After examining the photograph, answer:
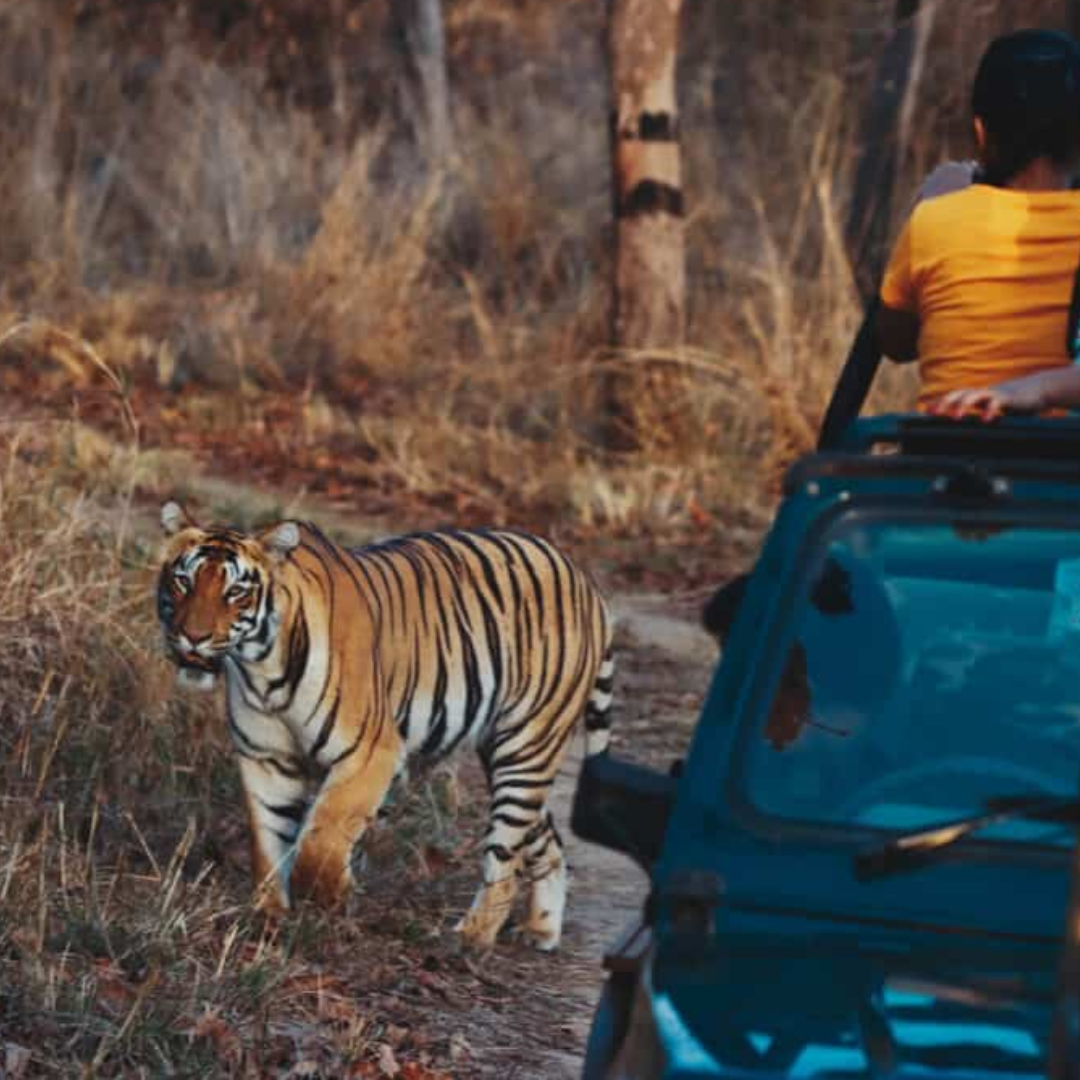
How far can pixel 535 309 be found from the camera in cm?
1603

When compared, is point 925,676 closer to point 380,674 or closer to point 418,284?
point 380,674

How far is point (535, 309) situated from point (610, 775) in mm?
12527

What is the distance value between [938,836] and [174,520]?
10.9 feet

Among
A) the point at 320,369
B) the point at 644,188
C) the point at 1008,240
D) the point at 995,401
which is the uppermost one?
the point at 1008,240

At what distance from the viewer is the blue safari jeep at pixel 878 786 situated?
3162mm

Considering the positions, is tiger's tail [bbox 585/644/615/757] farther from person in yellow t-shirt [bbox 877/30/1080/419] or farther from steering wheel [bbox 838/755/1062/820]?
steering wheel [bbox 838/755/1062/820]

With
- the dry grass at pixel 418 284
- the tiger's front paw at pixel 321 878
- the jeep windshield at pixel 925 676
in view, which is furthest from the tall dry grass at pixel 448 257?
the jeep windshield at pixel 925 676

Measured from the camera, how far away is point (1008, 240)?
14.5 feet

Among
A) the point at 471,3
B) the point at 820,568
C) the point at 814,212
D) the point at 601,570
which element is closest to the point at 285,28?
the point at 471,3

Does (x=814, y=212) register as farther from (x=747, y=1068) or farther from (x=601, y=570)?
(x=747, y=1068)

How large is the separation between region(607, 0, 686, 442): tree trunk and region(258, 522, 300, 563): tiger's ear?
7.16 m

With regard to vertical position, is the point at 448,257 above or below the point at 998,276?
below

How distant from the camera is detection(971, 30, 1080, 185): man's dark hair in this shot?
4453 millimetres

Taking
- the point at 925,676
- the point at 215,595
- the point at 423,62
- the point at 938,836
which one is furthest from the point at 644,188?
the point at 938,836
